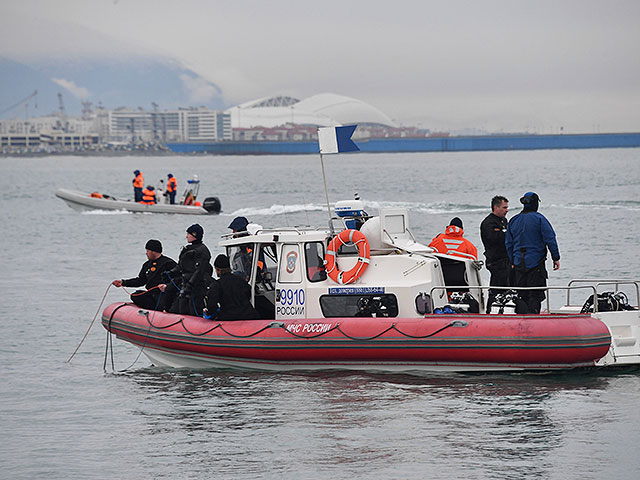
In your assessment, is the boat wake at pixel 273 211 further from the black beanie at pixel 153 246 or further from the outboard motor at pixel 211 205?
the black beanie at pixel 153 246

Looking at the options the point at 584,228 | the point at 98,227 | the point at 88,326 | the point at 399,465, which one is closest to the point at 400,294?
the point at 399,465

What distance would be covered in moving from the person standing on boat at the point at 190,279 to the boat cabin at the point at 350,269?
359 mm

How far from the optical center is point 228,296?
1263 centimetres

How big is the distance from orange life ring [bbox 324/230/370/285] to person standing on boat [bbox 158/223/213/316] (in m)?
1.61

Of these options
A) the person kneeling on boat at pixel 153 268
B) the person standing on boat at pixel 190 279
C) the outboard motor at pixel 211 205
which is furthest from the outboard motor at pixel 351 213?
the outboard motor at pixel 211 205

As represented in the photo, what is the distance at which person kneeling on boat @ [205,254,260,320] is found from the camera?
1246 centimetres

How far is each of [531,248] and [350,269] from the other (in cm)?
231

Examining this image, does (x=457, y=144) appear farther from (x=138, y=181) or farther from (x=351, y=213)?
(x=351, y=213)

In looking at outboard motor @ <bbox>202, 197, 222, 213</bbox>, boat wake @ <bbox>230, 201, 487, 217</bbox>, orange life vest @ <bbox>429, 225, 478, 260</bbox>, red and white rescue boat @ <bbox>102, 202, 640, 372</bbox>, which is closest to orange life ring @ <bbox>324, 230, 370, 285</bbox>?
red and white rescue boat @ <bbox>102, 202, 640, 372</bbox>

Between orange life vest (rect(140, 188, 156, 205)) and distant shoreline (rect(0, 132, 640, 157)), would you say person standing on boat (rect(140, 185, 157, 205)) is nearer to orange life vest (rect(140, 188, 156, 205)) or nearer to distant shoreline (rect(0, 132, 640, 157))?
orange life vest (rect(140, 188, 156, 205))

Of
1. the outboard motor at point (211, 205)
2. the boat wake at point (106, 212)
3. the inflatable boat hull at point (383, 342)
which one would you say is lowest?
the inflatable boat hull at point (383, 342)

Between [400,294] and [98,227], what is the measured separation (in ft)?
95.9

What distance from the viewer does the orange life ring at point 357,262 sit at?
1229cm

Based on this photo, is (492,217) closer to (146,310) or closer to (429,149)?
(146,310)
